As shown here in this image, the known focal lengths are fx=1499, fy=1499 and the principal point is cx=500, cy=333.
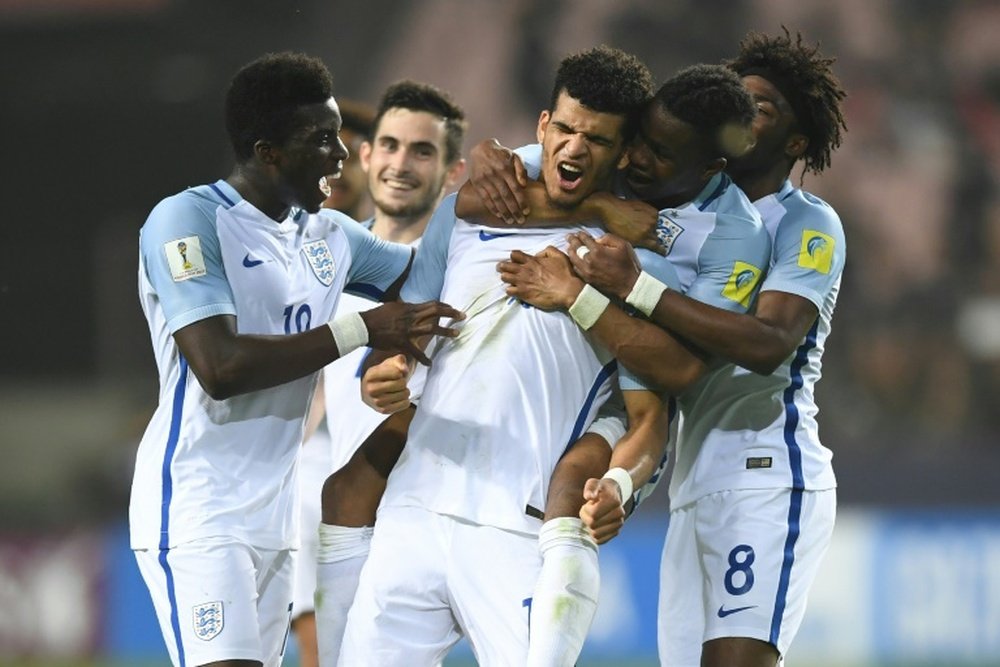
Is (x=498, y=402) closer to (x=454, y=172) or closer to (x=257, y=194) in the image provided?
(x=257, y=194)

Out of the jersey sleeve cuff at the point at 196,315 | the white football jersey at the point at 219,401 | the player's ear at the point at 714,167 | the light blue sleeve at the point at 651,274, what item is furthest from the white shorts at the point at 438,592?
the player's ear at the point at 714,167

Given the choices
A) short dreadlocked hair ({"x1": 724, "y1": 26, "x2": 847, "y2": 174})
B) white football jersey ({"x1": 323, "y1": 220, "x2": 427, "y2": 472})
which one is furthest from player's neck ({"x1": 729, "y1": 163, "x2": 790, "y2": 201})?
white football jersey ({"x1": 323, "y1": 220, "x2": 427, "y2": 472})

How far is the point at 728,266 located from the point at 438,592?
4.20 feet

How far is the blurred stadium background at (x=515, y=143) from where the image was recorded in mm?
9852

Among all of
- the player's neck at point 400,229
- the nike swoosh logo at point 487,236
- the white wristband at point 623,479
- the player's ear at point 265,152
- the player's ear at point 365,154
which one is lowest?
the white wristband at point 623,479

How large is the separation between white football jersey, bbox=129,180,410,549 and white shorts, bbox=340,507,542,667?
431 millimetres

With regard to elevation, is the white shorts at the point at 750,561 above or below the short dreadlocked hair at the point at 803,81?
below

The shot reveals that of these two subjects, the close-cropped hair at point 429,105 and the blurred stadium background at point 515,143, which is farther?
the blurred stadium background at point 515,143

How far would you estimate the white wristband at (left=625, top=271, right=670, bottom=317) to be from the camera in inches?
166

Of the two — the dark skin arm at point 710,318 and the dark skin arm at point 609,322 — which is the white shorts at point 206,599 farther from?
the dark skin arm at point 710,318

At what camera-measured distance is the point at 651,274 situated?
436cm

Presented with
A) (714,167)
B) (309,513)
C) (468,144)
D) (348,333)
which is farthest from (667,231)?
(468,144)

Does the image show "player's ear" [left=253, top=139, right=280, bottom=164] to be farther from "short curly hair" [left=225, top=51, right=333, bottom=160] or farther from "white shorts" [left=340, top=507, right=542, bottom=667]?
"white shorts" [left=340, top=507, right=542, bottom=667]

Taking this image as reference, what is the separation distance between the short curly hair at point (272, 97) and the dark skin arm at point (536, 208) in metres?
0.56
